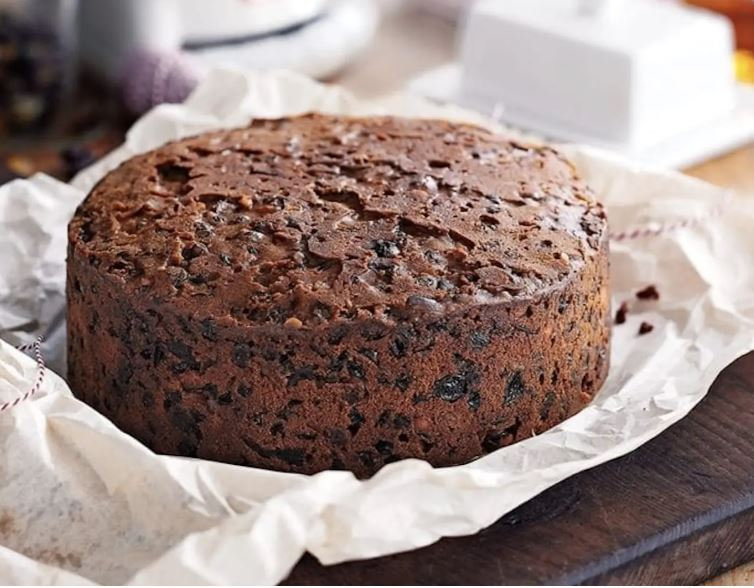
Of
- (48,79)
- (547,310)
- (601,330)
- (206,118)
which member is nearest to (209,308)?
(547,310)

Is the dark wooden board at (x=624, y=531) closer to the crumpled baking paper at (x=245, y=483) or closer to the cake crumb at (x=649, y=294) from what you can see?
the crumpled baking paper at (x=245, y=483)

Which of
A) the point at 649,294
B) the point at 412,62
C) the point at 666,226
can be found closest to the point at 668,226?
the point at 666,226

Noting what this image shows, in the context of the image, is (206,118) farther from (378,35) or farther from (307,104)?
(378,35)

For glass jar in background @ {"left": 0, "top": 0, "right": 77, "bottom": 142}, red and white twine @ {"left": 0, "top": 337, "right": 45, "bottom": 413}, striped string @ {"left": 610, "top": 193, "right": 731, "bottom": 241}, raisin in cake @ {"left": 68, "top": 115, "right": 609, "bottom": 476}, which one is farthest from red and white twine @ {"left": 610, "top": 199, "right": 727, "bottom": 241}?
glass jar in background @ {"left": 0, "top": 0, "right": 77, "bottom": 142}

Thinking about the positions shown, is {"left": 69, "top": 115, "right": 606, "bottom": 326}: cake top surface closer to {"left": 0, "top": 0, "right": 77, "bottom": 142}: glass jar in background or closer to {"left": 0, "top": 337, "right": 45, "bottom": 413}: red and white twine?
{"left": 0, "top": 337, "right": 45, "bottom": 413}: red and white twine

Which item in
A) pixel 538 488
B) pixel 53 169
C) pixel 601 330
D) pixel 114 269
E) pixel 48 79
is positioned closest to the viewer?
pixel 538 488

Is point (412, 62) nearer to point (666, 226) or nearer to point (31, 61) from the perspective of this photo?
point (31, 61)
